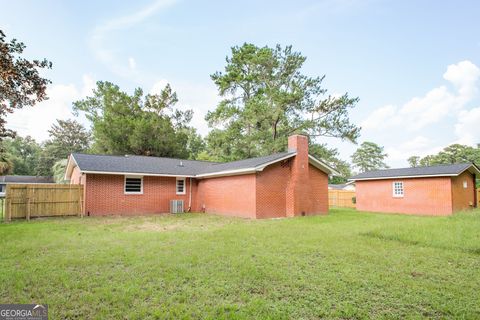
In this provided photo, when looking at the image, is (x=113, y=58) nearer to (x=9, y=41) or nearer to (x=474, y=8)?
(x=9, y=41)

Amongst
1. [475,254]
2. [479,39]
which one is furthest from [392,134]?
[475,254]

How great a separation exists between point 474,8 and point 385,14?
357 centimetres

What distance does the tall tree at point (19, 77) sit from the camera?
16.8ft

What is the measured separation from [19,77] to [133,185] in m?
11.3

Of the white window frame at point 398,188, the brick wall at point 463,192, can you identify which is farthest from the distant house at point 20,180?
the brick wall at point 463,192

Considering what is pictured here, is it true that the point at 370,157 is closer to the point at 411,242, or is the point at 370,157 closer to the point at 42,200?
the point at 411,242

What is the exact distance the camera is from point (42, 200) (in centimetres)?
1351

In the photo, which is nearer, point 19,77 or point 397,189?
point 19,77

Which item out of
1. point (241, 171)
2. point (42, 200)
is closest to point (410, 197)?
point (241, 171)

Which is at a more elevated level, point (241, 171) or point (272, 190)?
point (241, 171)

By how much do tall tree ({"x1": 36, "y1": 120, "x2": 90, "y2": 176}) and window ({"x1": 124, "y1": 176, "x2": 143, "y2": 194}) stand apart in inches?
1441

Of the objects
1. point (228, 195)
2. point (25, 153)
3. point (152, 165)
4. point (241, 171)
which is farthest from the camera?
point (25, 153)

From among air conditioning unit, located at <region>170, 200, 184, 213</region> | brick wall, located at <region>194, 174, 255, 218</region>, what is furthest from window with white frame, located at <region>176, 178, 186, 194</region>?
brick wall, located at <region>194, 174, 255, 218</region>

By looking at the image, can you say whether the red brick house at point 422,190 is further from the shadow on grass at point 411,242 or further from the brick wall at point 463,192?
the shadow on grass at point 411,242
